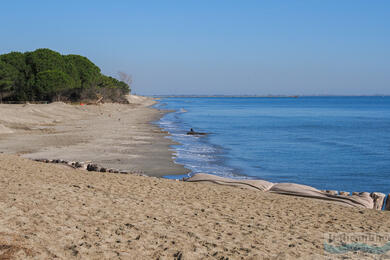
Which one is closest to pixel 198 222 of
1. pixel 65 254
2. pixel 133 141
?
pixel 65 254

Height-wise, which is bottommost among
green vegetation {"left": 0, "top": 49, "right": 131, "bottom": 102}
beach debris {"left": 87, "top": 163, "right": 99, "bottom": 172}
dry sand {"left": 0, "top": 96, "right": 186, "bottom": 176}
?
dry sand {"left": 0, "top": 96, "right": 186, "bottom": 176}

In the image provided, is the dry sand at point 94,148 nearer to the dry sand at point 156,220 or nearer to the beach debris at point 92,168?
the beach debris at point 92,168

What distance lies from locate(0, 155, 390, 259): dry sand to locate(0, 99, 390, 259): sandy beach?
17 mm

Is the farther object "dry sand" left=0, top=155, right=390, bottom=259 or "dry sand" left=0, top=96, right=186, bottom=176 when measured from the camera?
"dry sand" left=0, top=96, right=186, bottom=176

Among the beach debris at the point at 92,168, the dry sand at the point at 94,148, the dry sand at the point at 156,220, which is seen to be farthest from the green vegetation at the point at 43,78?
the dry sand at the point at 156,220

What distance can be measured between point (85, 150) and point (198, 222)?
1411 cm

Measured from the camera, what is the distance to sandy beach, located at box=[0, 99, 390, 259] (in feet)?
20.7

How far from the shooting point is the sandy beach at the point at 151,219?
6.30 metres

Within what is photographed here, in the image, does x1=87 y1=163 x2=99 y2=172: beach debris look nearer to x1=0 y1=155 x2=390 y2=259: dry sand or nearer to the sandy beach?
the sandy beach

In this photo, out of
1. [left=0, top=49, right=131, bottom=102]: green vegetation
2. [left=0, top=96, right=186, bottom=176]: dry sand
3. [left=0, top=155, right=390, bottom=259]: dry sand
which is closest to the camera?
[left=0, top=155, right=390, bottom=259]: dry sand

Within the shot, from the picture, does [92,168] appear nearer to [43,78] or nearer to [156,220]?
[156,220]

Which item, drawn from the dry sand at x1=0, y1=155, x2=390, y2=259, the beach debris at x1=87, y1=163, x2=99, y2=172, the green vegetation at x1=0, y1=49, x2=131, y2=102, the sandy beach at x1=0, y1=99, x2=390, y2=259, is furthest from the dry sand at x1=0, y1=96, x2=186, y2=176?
the green vegetation at x1=0, y1=49, x2=131, y2=102

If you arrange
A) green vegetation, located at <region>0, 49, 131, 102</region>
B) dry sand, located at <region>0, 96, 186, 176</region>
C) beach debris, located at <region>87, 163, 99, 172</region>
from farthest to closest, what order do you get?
green vegetation, located at <region>0, 49, 131, 102</region> < dry sand, located at <region>0, 96, 186, 176</region> < beach debris, located at <region>87, 163, 99, 172</region>

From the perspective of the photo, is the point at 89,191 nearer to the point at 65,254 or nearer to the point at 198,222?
the point at 198,222
